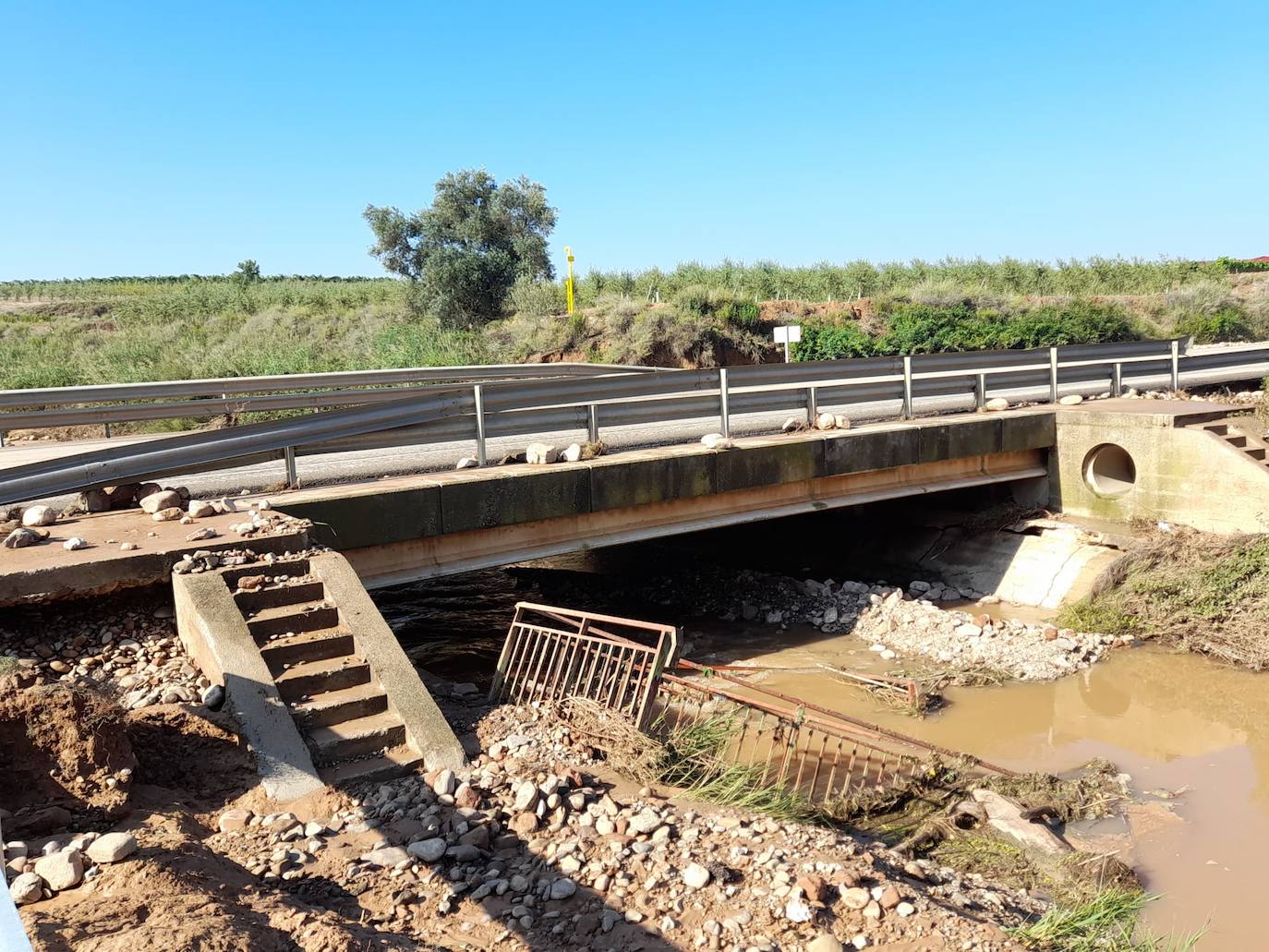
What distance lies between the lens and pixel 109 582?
21.5 feet

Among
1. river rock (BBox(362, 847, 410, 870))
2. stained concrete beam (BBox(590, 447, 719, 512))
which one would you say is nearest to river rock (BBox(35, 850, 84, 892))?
river rock (BBox(362, 847, 410, 870))

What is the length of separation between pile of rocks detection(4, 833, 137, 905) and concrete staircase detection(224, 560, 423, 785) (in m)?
1.51

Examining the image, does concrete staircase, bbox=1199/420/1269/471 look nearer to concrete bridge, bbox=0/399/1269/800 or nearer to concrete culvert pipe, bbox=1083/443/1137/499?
concrete bridge, bbox=0/399/1269/800

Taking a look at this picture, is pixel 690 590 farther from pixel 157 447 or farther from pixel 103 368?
pixel 103 368

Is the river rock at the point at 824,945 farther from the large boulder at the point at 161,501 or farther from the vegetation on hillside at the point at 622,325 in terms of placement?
the vegetation on hillside at the point at 622,325

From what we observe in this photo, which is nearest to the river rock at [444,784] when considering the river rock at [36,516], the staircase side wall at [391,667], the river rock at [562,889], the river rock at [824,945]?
the staircase side wall at [391,667]

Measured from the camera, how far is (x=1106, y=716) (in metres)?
9.33

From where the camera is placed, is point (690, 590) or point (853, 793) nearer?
point (853, 793)

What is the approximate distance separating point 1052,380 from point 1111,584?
13.8 ft

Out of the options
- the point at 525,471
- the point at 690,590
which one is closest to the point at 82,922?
the point at 525,471

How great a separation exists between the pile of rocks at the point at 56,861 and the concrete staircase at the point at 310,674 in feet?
4.00

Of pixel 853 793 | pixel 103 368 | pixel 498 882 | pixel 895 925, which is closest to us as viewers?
pixel 895 925

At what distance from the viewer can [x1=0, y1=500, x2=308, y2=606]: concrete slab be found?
629cm

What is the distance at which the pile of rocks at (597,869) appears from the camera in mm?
4426
